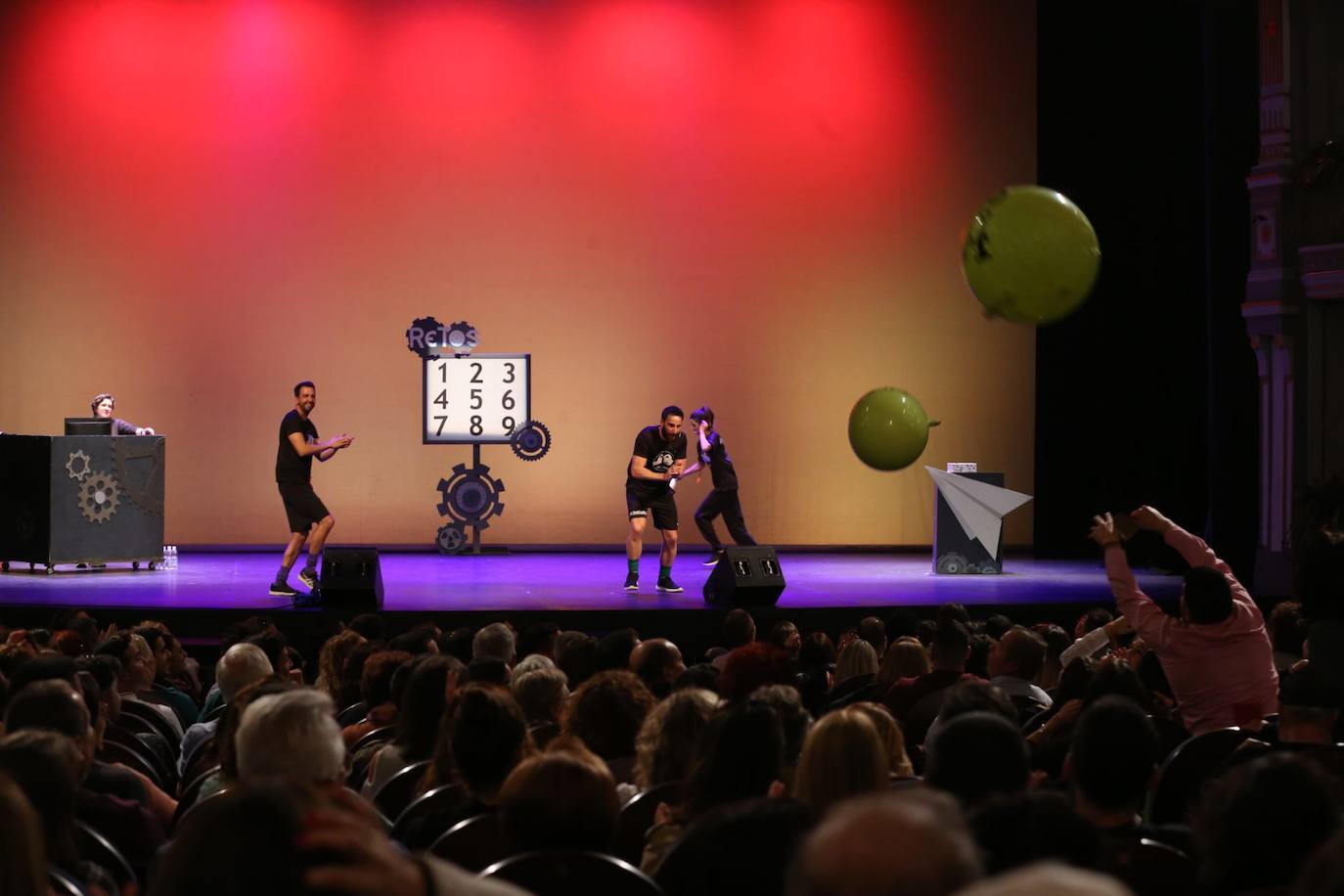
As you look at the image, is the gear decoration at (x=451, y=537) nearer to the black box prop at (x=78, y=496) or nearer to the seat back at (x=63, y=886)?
the black box prop at (x=78, y=496)

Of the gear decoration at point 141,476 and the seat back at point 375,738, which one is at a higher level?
the gear decoration at point 141,476

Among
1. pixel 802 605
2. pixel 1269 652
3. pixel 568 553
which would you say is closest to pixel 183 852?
pixel 1269 652

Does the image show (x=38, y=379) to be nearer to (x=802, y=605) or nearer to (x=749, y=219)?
(x=749, y=219)

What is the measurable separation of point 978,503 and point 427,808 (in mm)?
8996

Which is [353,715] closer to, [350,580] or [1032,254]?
[1032,254]

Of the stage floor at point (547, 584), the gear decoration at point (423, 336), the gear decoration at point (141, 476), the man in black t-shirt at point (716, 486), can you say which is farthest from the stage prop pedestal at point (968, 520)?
the gear decoration at point (141, 476)

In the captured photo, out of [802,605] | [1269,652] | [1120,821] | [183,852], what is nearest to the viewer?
[183,852]

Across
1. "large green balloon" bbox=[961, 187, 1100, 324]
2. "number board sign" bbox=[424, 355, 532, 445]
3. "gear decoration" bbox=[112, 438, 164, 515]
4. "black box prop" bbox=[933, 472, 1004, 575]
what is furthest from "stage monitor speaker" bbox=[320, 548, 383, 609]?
"large green balloon" bbox=[961, 187, 1100, 324]

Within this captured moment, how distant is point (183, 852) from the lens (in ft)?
4.71

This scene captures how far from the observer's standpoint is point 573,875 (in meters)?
2.31

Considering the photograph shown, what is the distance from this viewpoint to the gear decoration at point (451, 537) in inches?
512

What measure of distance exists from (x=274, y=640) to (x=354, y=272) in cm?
823

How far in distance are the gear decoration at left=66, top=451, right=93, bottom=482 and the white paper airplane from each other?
6141 millimetres

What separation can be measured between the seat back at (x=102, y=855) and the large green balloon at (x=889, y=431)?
474 centimetres
